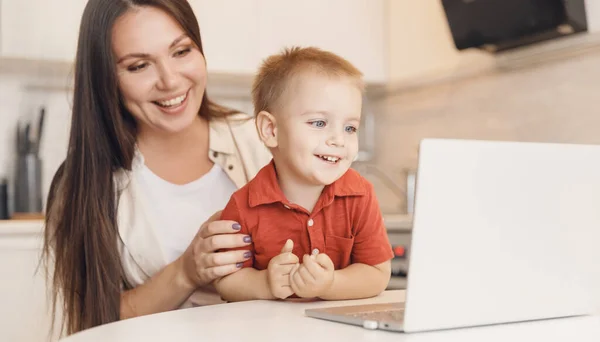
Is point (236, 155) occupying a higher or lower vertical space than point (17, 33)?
lower

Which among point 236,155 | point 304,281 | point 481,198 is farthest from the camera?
point 236,155

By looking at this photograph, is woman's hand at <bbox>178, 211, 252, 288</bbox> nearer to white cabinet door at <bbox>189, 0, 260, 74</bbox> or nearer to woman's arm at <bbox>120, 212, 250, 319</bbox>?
woman's arm at <bbox>120, 212, 250, 319</bbox>

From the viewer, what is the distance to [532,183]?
2.58 feet

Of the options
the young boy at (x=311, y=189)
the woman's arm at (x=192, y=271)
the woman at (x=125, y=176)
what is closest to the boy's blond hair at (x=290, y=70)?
the young boy at (x=311, y=189)

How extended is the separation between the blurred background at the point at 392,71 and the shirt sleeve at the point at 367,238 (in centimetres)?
122

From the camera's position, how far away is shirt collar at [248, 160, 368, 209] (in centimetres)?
120

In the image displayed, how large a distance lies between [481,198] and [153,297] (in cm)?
86

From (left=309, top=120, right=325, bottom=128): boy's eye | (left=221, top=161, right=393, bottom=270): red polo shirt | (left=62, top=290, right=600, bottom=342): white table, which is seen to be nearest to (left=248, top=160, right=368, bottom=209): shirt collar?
(left=221, top=161, right=393, bottom=270): red polo shirt

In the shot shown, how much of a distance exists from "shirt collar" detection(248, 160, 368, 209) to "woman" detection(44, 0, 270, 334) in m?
0.32

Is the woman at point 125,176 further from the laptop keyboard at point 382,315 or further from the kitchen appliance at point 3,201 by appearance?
the kitchen appliance at point 3,201

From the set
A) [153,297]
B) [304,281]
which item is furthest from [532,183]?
[153,297]

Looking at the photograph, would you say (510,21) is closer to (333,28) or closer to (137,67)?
(333,28)

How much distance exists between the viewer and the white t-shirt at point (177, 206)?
1.62 meters

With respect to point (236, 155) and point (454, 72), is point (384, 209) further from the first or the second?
point (236, 155)
